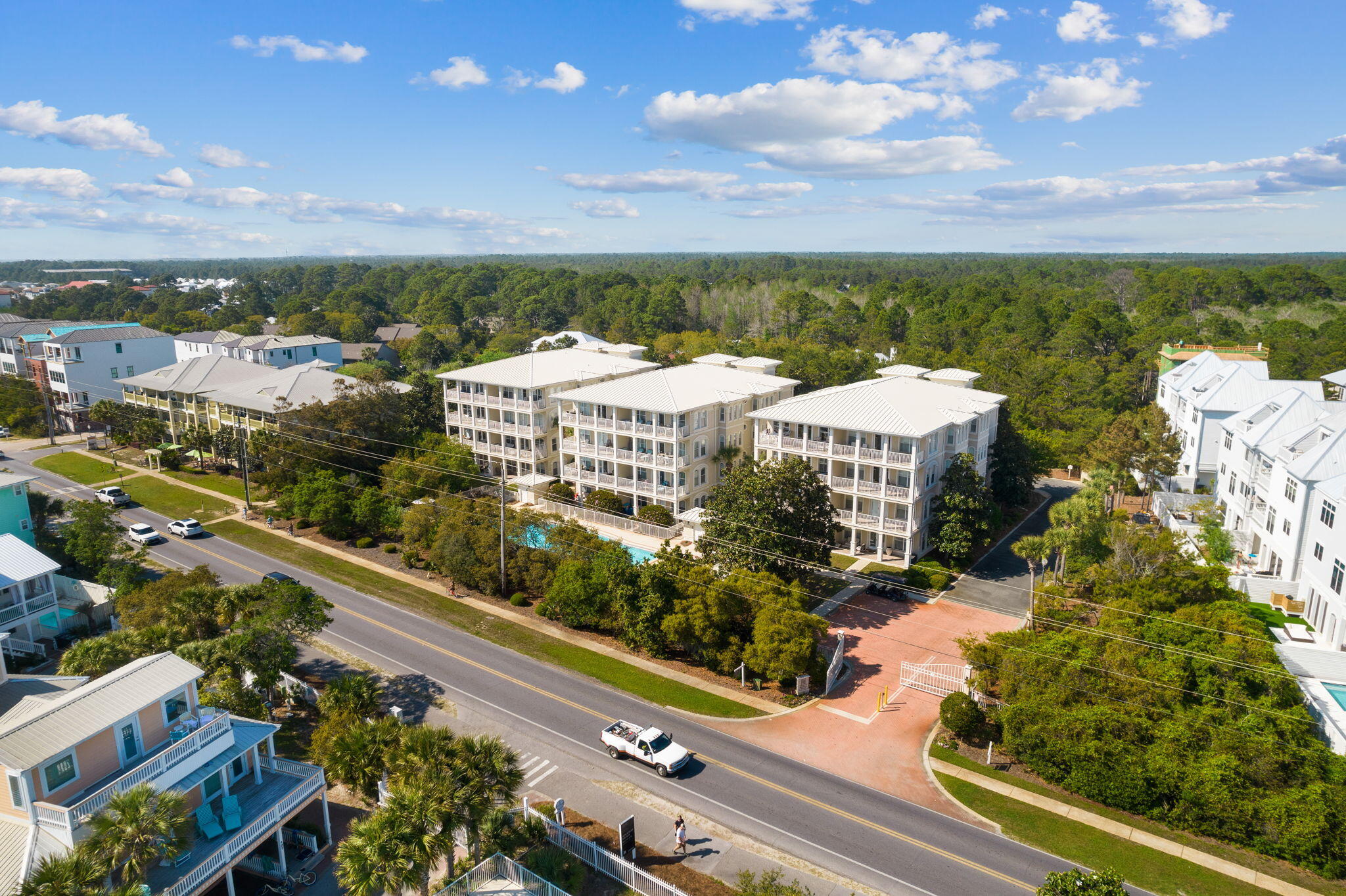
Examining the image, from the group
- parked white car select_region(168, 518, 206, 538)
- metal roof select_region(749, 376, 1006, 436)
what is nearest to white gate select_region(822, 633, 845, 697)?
metal roof select_region(749, 376, 1006, 436)

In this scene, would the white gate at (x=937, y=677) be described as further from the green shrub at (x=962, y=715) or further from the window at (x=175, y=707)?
the window at (x=175, y=707)

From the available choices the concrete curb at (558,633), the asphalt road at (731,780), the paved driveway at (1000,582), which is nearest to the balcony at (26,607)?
the asphalt road at (731,780)

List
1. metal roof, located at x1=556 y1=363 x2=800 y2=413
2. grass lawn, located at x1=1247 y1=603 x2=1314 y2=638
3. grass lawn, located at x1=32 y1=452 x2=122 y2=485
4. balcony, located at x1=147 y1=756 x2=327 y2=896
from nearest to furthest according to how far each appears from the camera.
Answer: balcony, located at x1=147 y1=756 x2=327 y2=896 < grass lawn, located at x1=1247 y1=603 x2=1314 y2=638 < metal roof, located at x1=556 y1=363 x2=800 y2=413 < grass lawn, located at x1=32 y1=452 x2=122 y2=485

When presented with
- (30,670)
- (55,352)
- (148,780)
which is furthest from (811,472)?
(55,352)

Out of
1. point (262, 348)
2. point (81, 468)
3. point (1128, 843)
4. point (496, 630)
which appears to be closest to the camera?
point (1128, 843)

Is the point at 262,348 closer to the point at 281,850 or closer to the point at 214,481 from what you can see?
the point at 214,481

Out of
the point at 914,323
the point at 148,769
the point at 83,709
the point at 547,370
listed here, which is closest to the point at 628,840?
the point at 148,769

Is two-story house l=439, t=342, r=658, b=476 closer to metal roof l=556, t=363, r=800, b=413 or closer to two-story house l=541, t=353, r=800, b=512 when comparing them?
two-story house l=541, t=353, r=800, b=512
